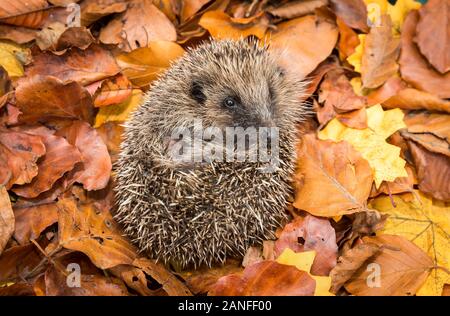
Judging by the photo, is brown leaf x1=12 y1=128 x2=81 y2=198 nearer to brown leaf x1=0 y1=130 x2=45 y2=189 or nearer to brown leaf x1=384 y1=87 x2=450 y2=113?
brown leaf x1=0 y1=130 x2=45 y2=189

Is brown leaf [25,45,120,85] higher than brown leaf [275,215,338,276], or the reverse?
brown leaf [25,45,120,85]

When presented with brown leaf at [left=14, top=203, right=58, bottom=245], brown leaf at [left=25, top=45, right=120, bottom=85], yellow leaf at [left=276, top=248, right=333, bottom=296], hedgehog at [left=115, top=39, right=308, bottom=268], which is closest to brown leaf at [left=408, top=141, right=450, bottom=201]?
hedgehog at [left=115, top=39, right=308, bottom=268]

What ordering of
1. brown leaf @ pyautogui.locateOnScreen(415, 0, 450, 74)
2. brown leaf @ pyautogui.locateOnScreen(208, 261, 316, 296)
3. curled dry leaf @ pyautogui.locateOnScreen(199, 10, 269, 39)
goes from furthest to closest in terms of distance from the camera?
curled dry leaf @ pyautogui.locateOnScreen(199, 10, 269, 39), brown leaf @ pyautogui.locateOnScreen(415, 0, 450, 74), brown leaf @ pyautogui.locateOnScreen(208, 261, 316, 296)

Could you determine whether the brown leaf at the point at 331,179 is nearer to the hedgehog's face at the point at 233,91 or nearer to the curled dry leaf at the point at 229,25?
the hedgehog's face at the point at 233,91

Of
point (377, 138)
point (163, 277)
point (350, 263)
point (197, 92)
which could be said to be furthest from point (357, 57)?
point (163, 277)

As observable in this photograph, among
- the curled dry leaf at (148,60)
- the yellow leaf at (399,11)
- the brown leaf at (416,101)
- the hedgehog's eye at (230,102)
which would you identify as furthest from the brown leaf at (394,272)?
the curled dry leaf at (148,60)

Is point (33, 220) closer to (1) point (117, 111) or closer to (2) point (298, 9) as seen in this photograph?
(1) point (117, 111)
